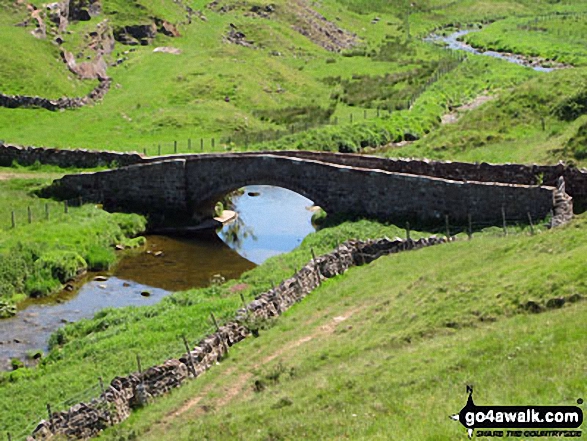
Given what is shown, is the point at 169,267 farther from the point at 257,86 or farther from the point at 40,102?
the point at 257,86

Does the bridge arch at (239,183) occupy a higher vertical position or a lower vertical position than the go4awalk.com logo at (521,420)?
lower

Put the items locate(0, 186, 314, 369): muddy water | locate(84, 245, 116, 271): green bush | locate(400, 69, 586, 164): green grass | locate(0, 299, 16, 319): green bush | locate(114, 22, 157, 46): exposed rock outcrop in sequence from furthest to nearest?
1. locate(114, 22, 157, 46): exposed rock outcrop
2. locate(400, 69, 586, 164): green grass
3. locate(84, 245, 116, 271): green bush
4. locate(0, 299, 16, 319): green bush
5. locate(0, 186, 314, 369): muddy water

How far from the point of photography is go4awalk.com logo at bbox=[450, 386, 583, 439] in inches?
690

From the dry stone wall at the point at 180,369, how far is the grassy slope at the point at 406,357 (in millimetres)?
558

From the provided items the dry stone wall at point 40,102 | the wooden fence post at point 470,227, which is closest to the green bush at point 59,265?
the wooden fence post at point 470,227

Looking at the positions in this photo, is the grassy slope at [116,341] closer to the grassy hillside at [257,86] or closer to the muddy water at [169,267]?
the muddy water at [169,267]

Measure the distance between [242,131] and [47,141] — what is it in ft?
50.6

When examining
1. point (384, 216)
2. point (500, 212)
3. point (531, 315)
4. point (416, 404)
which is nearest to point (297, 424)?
point (416, 404)

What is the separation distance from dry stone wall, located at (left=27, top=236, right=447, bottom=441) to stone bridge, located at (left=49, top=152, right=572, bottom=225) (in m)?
9.50

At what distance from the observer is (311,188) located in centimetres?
5575

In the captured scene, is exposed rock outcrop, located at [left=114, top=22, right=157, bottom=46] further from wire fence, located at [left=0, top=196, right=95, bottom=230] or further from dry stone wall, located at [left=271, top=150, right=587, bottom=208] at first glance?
dry stone wall, located at [left=271, top=150, right=587, bottom=208]

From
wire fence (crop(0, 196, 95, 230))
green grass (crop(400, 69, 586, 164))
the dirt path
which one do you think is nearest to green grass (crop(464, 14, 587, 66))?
green grass (crop(400, 69, 586, 164))

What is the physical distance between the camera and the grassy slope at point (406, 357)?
20.4 meters

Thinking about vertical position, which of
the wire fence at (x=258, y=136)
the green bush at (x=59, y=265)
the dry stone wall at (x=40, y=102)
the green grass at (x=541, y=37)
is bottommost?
the green bush at (x=59, y=265)
